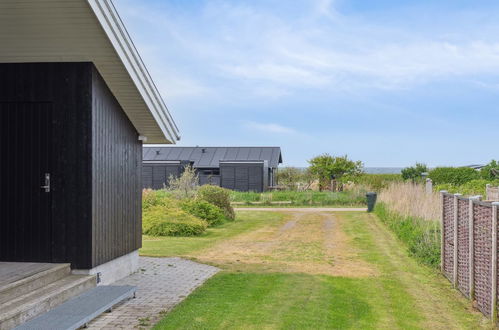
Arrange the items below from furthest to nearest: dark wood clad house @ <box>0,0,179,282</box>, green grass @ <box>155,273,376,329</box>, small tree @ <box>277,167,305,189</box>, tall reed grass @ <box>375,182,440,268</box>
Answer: small tree @ <box>277,167,305,189</box>, tall reed grass @ <box>375,182,440,268</box>, dark wood clad house @ <box>0,0,179,282</box>, green grass @ <box>155,273,376,329</box>

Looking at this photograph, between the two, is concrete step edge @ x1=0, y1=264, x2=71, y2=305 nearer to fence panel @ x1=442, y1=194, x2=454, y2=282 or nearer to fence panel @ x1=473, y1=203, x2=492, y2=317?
fence panel @ x1=473, y1=203, x2=492, y2=317

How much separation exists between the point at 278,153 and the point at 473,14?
29180mm

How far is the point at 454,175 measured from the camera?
31.6 meters

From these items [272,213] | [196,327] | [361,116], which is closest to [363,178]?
[361,116]

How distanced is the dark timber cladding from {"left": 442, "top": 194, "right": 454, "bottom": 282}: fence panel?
19.0 ft

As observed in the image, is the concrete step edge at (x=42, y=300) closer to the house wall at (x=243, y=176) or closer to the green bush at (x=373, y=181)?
the green bush at (x=373, y=181)

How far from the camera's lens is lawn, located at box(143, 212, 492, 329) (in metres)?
6.59

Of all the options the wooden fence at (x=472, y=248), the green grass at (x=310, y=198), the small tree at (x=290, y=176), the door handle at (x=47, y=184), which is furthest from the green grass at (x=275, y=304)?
the small tree at (x=290, y=176)

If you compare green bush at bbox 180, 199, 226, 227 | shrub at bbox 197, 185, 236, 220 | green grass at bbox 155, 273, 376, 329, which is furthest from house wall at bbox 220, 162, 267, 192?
green grass at bbox 155, 273, 376, 329

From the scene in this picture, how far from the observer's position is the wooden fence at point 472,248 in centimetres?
668

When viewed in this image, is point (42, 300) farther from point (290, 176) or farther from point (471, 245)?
point (290, 176)

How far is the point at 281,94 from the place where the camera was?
32.4 meters

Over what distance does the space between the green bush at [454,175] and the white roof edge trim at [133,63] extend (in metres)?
24.8

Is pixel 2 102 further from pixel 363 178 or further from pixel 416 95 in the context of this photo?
pixel 363 178
